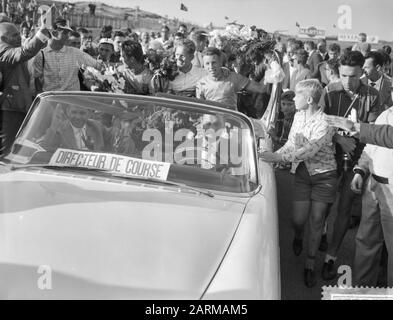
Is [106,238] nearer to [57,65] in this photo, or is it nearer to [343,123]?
[343,123]

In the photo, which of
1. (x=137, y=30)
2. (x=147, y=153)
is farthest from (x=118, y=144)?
(x=137, y=30)

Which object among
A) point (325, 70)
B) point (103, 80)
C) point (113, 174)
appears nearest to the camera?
point (113, 174)

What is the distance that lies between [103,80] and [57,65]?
2.16 ft

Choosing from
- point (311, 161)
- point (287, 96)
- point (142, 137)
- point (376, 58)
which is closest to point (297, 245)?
point (311, 161)

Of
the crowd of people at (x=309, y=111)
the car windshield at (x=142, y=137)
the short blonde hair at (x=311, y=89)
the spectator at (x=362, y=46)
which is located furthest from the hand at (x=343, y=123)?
the spectator at (x=362, y=46)

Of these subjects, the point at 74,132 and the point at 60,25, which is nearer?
the point at 74,132

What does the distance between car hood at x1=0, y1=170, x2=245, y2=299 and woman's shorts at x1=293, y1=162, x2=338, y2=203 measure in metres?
1.56

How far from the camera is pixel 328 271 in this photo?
3990 millimetres

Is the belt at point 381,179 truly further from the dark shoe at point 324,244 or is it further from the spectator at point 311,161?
the dark shoe at point 324,244

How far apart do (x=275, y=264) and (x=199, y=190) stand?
0.60 metres

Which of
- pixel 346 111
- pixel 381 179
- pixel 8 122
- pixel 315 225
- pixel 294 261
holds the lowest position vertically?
pixel 294 261

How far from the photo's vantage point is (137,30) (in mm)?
13727

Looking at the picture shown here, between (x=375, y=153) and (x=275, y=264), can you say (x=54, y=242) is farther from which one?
(x=375, y=153)

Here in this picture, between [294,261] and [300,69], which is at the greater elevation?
[300,69]
